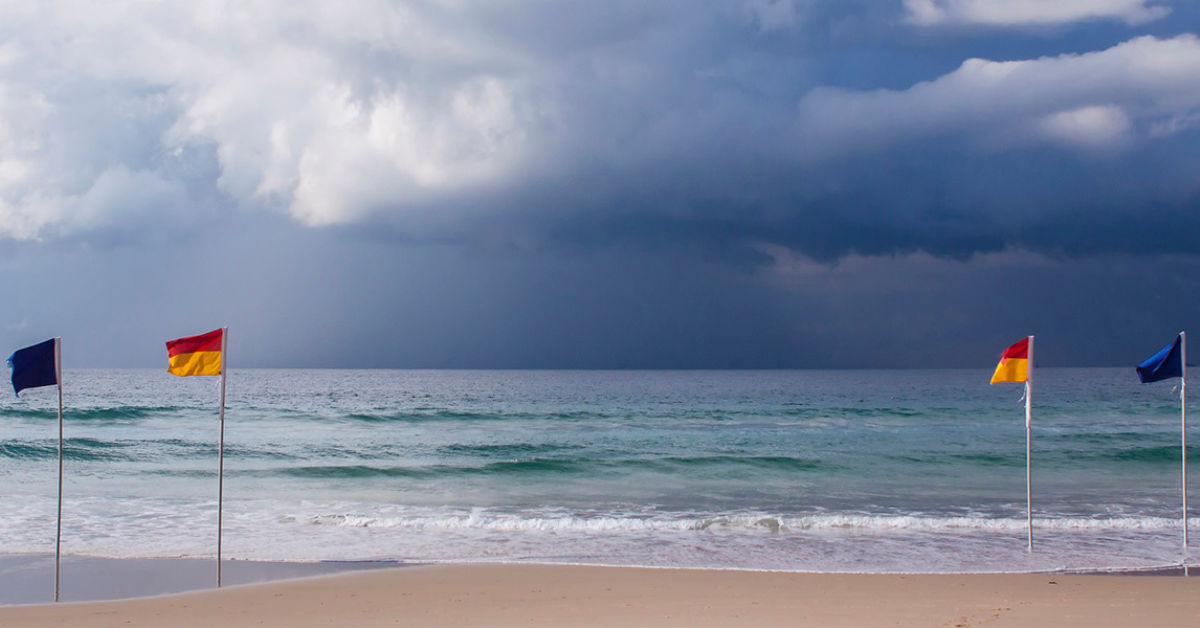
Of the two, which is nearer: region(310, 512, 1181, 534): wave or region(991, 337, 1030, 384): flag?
region(991, 337, 1030, 384): flag

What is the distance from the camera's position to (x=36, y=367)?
869 cm

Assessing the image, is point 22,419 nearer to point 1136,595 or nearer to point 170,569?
point 170,569

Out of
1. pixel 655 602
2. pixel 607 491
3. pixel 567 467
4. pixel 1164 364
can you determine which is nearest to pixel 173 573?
pixel 655 602

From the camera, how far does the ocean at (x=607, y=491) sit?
11734mm

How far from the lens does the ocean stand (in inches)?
462

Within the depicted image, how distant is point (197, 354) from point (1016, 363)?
36.1 ft

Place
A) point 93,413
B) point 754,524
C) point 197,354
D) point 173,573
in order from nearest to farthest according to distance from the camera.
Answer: point 197,354 → point 173,573 → point 754,524 → point 93,413

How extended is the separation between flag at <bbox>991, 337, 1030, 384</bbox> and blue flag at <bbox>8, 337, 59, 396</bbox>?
12.0 meters

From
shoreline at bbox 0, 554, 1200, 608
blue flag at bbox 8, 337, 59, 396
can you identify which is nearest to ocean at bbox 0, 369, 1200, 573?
shoreline at bbox 0, 554, 1200, 608

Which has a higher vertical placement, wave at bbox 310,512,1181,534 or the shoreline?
the shoreline

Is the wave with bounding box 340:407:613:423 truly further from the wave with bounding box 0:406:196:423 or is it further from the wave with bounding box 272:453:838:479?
the wave with bounding box 272:453:838:479

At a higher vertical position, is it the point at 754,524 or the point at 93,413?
the point at 754,524

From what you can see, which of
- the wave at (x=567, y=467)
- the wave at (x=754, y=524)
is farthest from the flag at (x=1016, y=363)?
the wave at (x=567, y=467)

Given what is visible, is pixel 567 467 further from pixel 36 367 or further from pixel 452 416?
pixel 452 416
